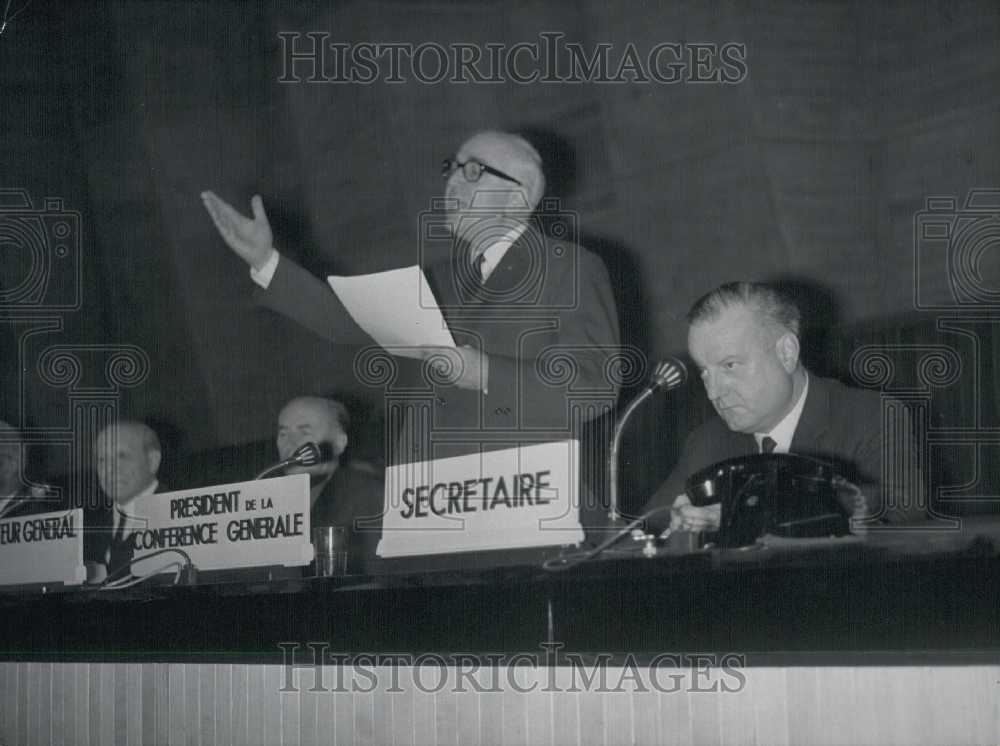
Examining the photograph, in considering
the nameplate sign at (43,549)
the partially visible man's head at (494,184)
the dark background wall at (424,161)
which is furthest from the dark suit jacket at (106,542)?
the dark background wall at (424,161)

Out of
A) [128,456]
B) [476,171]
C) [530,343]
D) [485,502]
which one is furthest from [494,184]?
[128,456]

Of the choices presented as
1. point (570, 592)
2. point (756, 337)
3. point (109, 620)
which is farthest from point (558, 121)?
point (570, 592)

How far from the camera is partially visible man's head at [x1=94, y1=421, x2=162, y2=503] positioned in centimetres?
366

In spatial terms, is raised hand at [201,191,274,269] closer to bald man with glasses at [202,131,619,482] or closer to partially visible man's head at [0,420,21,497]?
bald man with glasses at [202,131,619,482]

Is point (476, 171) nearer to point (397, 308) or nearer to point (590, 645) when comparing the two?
point (397, 308)

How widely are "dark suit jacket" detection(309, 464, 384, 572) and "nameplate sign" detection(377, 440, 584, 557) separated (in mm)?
1230

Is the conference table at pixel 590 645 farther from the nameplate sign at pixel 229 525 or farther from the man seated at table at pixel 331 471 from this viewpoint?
the man seated at table at pixel 331 471

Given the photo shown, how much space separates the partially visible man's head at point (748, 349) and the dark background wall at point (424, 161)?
917 millimetres

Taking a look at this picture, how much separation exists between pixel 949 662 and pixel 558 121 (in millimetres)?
2804

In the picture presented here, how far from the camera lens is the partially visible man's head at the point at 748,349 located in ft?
7.91

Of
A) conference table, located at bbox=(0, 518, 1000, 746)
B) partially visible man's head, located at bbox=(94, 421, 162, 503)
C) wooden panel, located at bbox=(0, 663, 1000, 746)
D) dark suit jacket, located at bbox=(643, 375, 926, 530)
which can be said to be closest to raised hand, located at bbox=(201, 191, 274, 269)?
conference table, located at bbox=(0, 518, 1000, 746)

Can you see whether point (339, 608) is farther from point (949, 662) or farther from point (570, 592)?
point (949, 662)

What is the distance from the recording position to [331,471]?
350 cm

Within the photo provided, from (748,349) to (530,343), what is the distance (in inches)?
17.3
